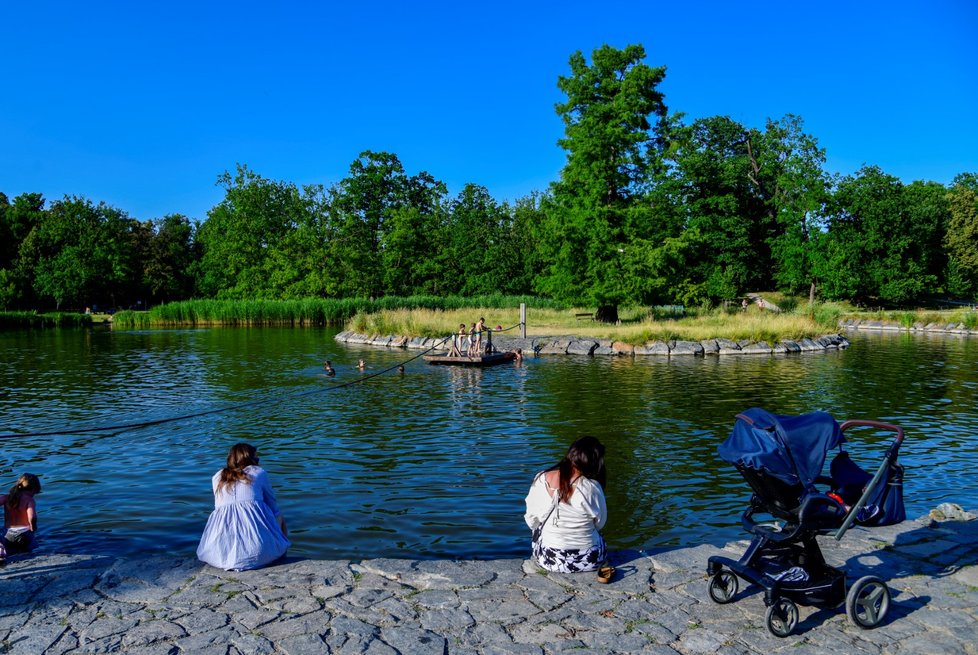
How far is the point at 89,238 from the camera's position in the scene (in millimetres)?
73625

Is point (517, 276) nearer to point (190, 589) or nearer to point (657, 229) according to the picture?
point (657, 229)

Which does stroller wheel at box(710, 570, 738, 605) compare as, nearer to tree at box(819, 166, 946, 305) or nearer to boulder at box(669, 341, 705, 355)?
boulder at box(669, 341, 705, 355)

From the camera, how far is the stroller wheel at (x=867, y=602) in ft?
16.4

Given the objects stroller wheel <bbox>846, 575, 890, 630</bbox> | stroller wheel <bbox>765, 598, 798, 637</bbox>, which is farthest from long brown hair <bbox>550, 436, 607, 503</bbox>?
stroller wheel <bbox>846, 575, 890, 630</bbox>

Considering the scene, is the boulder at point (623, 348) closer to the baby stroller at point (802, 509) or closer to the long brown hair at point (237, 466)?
the long brown hair at point (237, 466)

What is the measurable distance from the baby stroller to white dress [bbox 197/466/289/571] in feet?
12.7

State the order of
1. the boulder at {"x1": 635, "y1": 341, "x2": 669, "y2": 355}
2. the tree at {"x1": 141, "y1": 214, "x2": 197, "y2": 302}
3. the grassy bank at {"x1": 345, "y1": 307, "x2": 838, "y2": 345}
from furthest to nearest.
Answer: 1. the tree at {"x1": 141, "y1": 214, "x2": 197, "y2": 302}
2. the grassy bank at {"x1": 345, "y1": 307, "x2": 838, "y2": 345}
3. the boulder at {"x1": 635, "y1": 341, "x2": 669, "y2": 355}

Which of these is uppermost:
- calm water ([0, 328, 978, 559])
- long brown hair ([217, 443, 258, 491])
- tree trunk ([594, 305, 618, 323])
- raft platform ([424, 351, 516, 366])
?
tree trunk ([594, 305, 618, 323])

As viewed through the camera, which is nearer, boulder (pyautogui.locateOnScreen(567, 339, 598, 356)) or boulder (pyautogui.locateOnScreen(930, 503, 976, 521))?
boulder (pyautogui.locateOnScreen(930, 503, 976, 521))

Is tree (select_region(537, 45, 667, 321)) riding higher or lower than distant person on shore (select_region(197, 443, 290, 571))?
higher

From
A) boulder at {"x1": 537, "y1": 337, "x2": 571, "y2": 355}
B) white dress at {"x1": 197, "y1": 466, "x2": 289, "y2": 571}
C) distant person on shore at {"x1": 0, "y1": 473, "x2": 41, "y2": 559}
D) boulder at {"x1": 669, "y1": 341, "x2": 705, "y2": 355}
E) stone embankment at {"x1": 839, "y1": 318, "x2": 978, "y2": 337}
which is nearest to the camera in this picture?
white dress at {"x1": 197, "y1": 466, "x2": 289, "y2": 571}

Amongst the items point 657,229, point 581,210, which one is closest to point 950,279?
point 657,229

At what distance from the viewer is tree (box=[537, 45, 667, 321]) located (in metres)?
37.8

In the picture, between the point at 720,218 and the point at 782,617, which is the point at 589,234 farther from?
the point at 782,617
